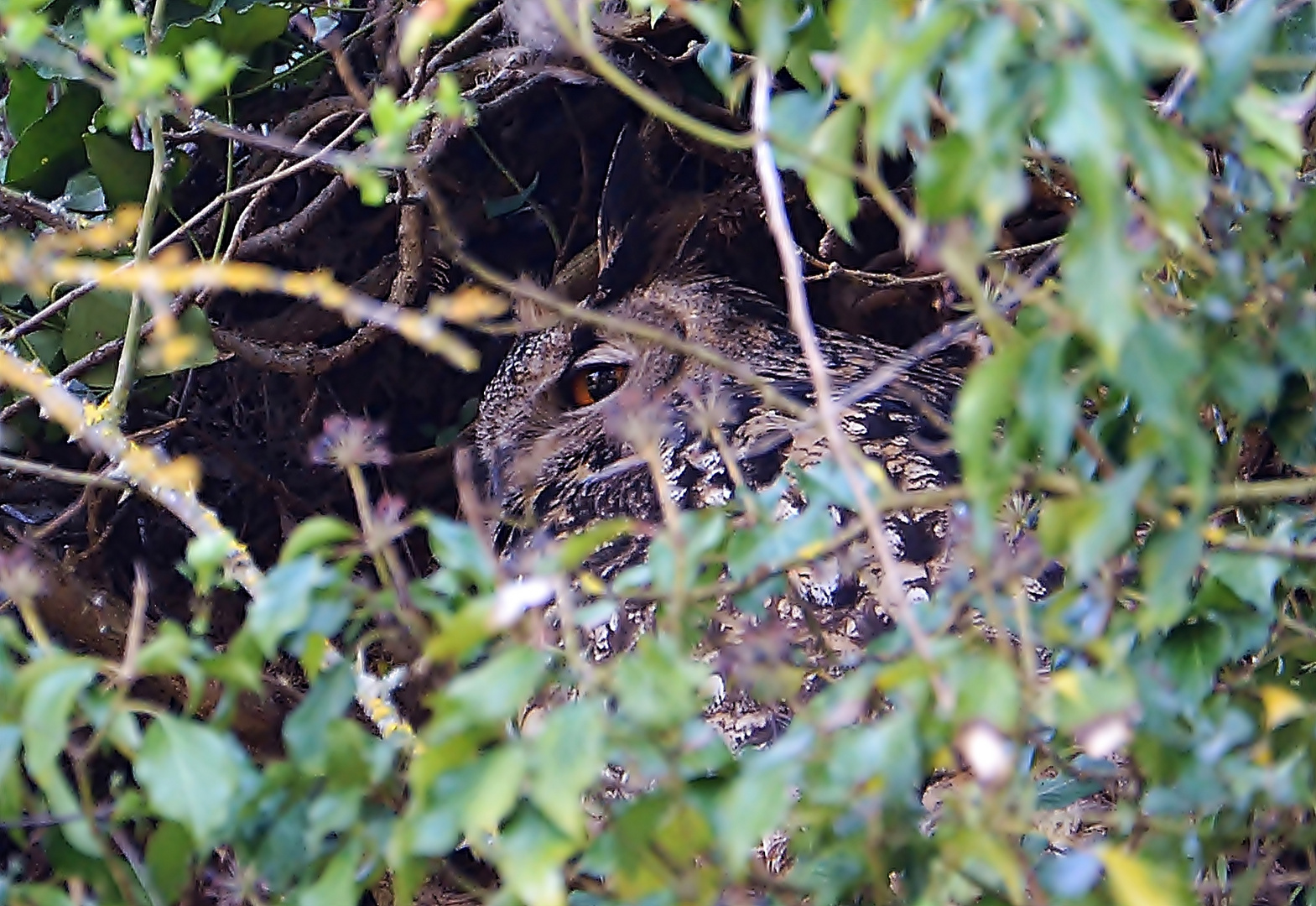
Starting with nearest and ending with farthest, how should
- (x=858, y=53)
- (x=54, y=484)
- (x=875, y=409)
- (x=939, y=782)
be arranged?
(x=858, y=53) → (x=939, y=782) → (x=875, y=409) → (x=54, y=484)

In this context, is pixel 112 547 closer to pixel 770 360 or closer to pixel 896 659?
pixel 770 360

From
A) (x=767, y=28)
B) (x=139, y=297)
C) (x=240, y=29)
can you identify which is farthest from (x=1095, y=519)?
(x=240, y=29)

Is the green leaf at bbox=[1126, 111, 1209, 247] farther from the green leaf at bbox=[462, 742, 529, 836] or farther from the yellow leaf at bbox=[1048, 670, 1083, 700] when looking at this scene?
the green leaf at bbox=[462, 742, 529, 836]

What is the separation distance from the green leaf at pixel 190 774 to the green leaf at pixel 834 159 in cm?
34

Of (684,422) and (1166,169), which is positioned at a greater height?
(1166,169)

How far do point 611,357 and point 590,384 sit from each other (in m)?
0.06

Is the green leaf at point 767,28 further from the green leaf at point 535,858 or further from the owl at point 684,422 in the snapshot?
the owl at point 684,422

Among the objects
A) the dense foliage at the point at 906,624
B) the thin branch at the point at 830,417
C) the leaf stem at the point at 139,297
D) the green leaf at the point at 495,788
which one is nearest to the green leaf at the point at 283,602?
the dense foliage at the point at 906,624

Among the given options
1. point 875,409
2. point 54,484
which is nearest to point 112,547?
point 54,484

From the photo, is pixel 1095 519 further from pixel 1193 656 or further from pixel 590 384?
pixel 590 384

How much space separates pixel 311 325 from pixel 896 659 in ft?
5.07

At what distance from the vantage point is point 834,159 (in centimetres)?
58

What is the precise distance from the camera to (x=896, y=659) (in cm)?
61

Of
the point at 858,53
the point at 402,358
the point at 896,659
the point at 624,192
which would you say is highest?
the point at 858,53
